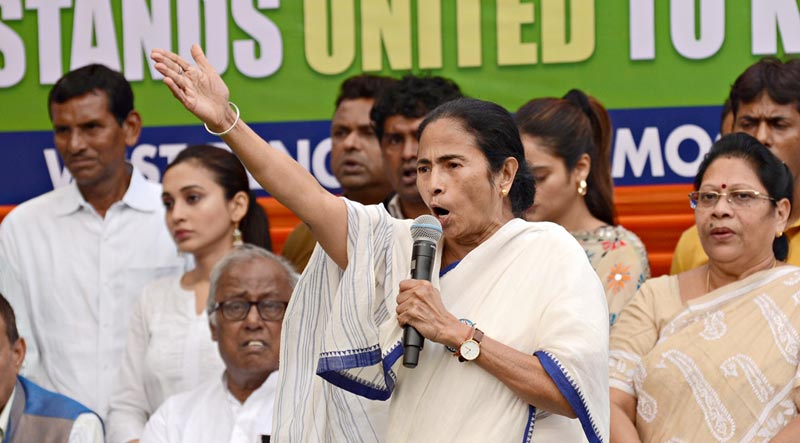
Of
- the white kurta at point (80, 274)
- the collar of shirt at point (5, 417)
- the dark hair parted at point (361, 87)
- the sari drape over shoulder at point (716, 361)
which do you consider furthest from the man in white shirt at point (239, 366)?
the sari drape over shoulder at point (716, 361)

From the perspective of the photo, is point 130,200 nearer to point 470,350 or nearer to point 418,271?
point 418,271

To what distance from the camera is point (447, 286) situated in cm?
327

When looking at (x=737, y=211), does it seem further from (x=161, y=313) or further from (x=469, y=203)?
(x=161, y=313)

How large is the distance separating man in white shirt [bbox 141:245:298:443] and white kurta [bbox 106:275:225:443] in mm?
264

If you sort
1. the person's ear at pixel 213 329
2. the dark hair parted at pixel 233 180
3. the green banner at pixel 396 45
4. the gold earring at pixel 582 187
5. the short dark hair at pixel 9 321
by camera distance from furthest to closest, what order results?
the green banner at pixel 396 45
the dark hair parted at pixel 233 180
the gold earring at pixel 582 187
the person's ear at pixel 213 329
the short dark hair at pixel 9 321

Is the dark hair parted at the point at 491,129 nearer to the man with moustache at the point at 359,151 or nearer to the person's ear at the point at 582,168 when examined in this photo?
the person's ear at the point at 582,168

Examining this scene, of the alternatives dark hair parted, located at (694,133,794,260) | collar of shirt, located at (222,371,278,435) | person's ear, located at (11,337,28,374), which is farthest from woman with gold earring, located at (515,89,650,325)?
person's ear, located at (11,337,28,374)

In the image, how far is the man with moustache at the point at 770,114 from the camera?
15.0 ft

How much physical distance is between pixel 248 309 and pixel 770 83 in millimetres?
1979

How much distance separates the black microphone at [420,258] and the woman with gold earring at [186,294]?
73.2 inches

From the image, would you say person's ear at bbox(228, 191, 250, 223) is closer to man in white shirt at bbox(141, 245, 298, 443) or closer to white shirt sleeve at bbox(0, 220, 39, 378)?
man in white shirt at bbox(141, 245, 298, 443)

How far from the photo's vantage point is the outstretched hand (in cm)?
313

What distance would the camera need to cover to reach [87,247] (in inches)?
211

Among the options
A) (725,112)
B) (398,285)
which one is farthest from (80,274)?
(725,112)
